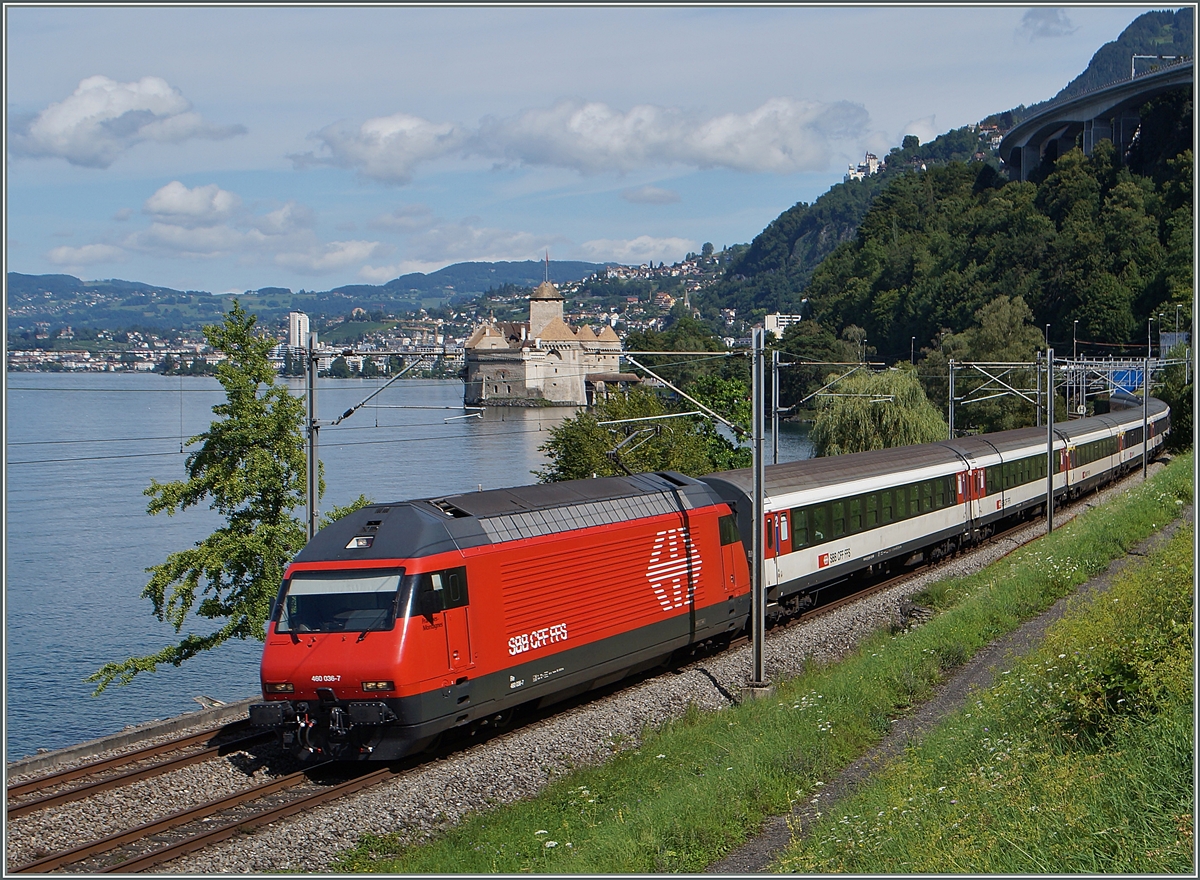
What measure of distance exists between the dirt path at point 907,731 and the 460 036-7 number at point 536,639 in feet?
15.4

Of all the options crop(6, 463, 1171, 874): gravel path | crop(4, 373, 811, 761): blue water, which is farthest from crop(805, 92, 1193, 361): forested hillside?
crop(6, 463, 1171, 874): gravel path

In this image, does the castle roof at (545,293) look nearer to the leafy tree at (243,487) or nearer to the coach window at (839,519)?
the leafy tree at (243,487)

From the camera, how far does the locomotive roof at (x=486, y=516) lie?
566 inches

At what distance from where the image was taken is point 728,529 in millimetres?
20234

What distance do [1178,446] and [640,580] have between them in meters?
50.8

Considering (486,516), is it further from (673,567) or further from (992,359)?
(992,359)

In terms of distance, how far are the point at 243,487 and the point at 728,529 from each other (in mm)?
12273

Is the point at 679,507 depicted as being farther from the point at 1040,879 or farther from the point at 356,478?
the point at 356,478

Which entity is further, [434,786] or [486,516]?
[486,516]

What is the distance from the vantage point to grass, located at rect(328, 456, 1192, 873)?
1082 centimetres

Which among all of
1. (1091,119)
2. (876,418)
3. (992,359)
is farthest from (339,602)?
(1091,119)

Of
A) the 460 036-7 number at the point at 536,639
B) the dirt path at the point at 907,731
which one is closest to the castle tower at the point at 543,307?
the dirt path at the point at 907,731

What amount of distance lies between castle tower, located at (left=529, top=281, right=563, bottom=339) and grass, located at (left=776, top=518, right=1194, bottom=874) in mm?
183192

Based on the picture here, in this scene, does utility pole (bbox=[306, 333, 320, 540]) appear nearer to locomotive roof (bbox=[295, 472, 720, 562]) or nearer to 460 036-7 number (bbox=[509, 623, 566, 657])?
locomotive roof (bbox=[295, 472, 720, 562])
